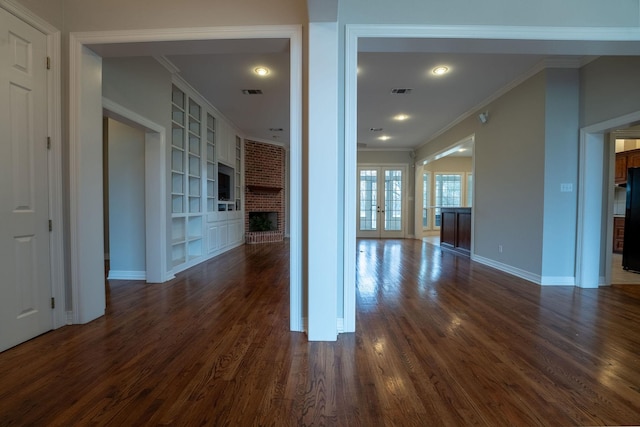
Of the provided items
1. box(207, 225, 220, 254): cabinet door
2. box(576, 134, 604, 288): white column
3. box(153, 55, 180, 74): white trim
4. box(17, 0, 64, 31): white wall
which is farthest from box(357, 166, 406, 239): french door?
box(17, 0, 64, 31): white wall

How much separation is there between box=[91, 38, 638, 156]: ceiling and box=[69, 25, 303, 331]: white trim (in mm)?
62

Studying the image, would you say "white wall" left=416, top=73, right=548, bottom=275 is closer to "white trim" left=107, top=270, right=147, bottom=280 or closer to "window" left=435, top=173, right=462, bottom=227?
"white trim" left=107, top=270, right=147, bottom=280

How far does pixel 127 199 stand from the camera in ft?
12.6

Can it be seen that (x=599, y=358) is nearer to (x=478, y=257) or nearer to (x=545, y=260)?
(x=545, y=260)

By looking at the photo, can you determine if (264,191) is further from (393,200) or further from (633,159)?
(633,159)

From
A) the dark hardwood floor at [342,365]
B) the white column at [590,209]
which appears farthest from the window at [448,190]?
the dark hardwood floor at [342,365]

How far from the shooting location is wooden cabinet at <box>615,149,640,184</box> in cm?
580

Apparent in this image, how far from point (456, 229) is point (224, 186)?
5.20 m

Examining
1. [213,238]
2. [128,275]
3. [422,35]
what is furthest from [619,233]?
[128,275]

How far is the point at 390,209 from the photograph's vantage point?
30.6ft

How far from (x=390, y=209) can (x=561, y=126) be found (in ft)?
19.3

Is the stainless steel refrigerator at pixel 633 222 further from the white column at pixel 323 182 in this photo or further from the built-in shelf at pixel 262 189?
the built-in shelf at pixel 262 189

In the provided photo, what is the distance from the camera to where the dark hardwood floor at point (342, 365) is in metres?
1.35

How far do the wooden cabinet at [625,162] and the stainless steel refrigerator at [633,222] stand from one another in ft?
6.95
